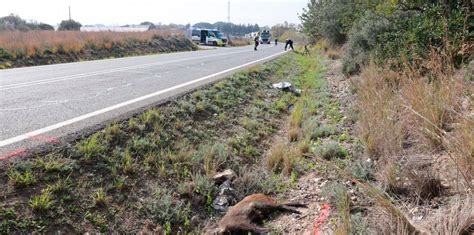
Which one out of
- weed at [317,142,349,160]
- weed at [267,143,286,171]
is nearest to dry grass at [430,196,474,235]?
weed at [317,142,349,160]

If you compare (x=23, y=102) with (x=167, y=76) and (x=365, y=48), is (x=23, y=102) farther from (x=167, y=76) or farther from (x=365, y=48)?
(x=365, y=48)

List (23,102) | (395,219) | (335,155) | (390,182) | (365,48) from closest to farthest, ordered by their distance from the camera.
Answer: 1. (395,219)
2. (390,182)
3. (335,155)
4. (23,102)
5. (365,48)

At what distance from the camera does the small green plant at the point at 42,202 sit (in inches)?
122

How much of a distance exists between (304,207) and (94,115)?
3.47 m

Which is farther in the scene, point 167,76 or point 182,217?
point 167,76

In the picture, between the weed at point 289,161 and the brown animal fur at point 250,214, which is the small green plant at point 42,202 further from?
the weed at point 289,161

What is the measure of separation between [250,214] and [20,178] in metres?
2.25

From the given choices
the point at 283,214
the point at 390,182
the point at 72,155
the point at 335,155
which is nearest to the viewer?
the point at 390,182

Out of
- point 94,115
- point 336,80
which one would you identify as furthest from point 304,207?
point 336,80

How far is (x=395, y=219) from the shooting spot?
265 cm

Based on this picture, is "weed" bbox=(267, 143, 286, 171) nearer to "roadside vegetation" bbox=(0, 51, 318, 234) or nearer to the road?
"roadside vegetation" bbox=(0, 51, 318, 234)

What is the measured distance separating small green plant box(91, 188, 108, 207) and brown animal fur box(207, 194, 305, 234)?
43.4 inches

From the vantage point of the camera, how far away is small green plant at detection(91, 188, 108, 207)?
3.45 m

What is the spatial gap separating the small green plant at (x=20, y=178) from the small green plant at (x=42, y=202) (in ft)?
0.67
